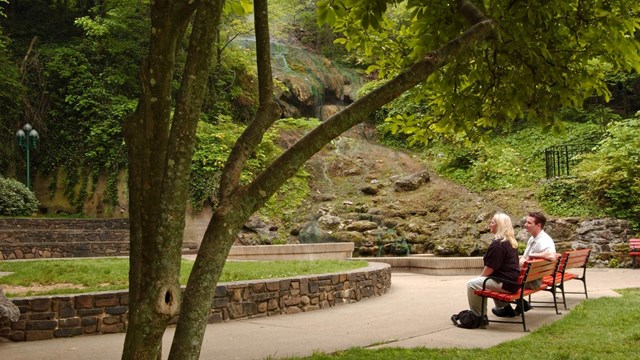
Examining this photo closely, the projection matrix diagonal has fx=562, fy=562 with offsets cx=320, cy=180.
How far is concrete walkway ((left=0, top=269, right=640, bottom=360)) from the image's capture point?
19.3 feet

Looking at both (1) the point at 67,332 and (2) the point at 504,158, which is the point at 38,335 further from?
(2) the point at 504,158

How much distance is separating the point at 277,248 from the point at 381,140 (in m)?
15.3

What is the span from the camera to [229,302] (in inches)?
315

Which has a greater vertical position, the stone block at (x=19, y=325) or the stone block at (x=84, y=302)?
Result: the stone block at (x=84, y=302)

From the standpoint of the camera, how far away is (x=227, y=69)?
26.2 meters

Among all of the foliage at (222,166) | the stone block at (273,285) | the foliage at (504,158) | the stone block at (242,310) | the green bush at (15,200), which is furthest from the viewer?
the foliage at (504,158)

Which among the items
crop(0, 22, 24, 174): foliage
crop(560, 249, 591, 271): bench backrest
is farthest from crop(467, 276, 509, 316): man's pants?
crop(0, 22, 24, 174): foliage

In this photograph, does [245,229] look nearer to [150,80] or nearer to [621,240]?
[621,240]

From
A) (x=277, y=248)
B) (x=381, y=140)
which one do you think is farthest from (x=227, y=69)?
(x=277, y=248)

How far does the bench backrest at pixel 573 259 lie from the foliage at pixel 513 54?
3264 mm

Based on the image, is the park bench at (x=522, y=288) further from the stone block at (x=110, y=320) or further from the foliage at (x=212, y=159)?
the foliage at (x=212, y=159)

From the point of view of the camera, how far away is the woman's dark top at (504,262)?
7.11 meters

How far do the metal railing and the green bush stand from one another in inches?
720

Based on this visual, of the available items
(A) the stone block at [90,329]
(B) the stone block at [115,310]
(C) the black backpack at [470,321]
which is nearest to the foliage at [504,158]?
(C) the black backpack at [470,321]
